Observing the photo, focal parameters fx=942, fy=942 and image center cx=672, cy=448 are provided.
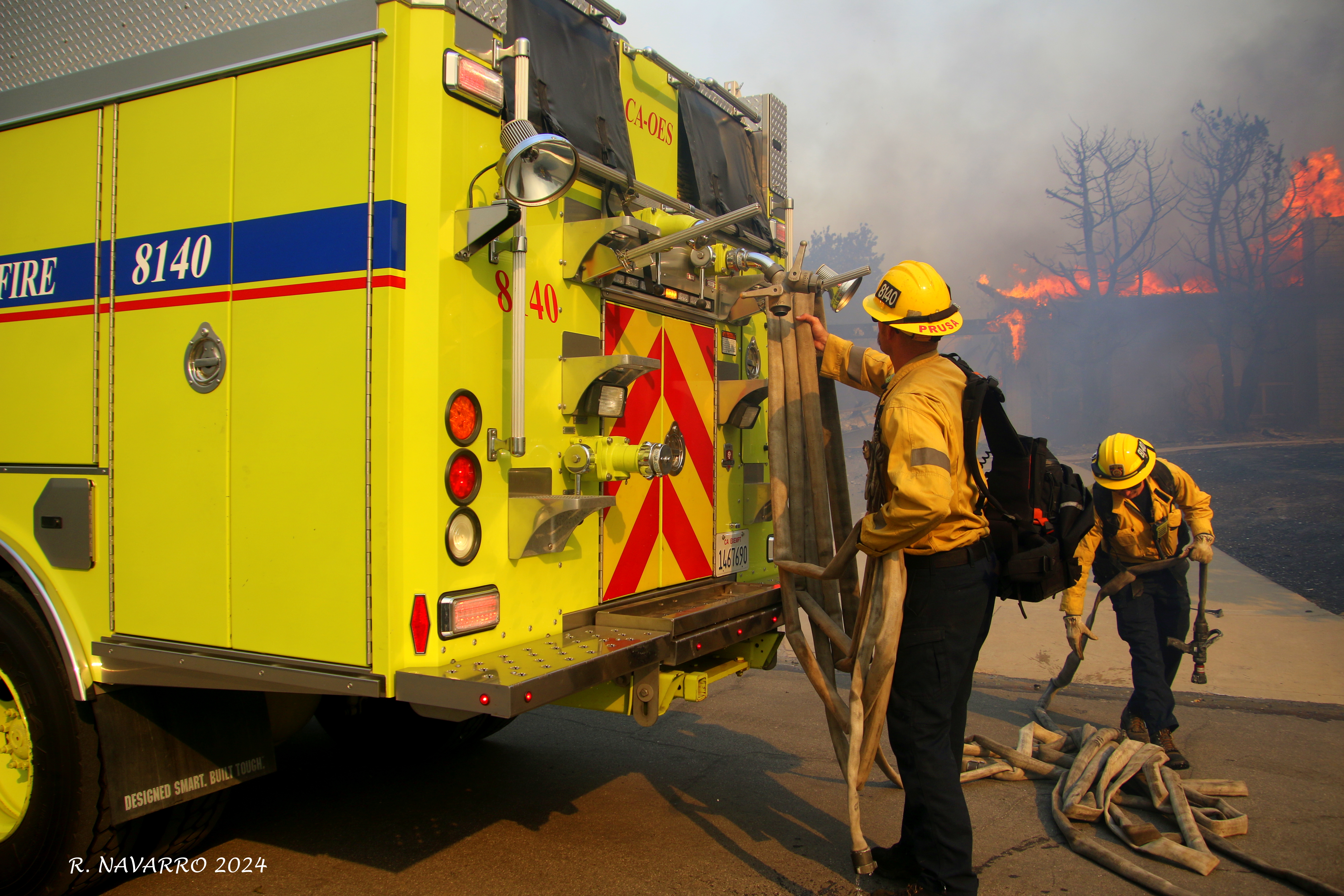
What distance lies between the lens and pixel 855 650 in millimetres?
3600

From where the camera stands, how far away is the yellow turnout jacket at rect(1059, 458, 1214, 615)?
5.47 m

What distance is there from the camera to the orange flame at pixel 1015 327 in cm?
3500

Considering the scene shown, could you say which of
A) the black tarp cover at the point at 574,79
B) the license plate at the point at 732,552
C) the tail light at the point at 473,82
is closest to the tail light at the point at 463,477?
the tail light at the point at 473,82

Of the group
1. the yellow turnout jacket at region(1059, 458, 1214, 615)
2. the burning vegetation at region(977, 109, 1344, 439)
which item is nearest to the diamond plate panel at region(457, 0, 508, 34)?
the yellow turnout jacket at region(1059, 458, 1214, 615)

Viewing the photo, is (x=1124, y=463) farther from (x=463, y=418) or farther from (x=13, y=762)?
(x=13, y=762)

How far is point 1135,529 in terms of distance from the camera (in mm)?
5512

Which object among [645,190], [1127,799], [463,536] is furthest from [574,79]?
[1127,799]

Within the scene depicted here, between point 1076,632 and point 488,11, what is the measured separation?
4.44 meters

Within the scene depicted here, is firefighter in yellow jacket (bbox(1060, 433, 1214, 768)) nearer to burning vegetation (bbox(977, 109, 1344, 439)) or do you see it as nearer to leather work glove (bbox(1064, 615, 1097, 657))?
leather work glove (bbox(1064, 615, 1097, 657))

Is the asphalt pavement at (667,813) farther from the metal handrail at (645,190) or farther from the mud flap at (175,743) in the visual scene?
the metal handrail at (645,190)

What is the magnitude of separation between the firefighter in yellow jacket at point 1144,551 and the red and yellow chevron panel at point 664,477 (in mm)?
2358

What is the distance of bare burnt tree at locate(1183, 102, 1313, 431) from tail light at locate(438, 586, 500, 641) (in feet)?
101

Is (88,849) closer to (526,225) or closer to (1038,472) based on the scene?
(526,225)

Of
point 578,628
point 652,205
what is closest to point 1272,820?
point 578,628
